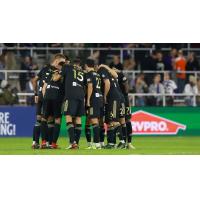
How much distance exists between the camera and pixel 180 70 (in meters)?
37.2

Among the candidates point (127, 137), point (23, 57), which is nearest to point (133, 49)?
point (23, 57)

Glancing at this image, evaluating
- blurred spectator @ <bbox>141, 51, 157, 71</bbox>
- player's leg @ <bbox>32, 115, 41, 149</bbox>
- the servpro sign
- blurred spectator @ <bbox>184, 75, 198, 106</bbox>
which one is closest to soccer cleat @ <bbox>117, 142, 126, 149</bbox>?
player's leg @ <bbox>32, 115, 41, 149</bbox>

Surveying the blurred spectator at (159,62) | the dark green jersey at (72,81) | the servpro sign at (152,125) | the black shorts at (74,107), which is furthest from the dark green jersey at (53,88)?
the blurred spectator at (159,62)

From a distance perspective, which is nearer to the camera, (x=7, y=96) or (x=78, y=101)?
(x=78, y=101)

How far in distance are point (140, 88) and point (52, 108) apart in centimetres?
1214

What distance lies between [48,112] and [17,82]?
12189 millimetres

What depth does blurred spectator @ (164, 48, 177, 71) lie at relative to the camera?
123 feet

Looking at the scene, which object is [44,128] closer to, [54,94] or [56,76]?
[54,94]

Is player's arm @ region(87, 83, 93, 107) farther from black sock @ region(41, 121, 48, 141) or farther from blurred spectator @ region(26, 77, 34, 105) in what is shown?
blurred spectator @ region(26, 77, 34, 105)

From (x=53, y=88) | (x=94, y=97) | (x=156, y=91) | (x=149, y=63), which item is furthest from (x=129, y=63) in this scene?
Result: (x=53, y=88)

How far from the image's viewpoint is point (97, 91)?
2397 centimetres

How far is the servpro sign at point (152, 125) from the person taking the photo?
35.2 m

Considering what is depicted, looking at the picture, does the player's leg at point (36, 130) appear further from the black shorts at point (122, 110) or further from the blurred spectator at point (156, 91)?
the blurred spectator at point (156, 91)

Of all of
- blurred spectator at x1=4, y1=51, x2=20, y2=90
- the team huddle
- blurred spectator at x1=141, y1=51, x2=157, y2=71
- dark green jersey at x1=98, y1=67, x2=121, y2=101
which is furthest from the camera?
blurred spectator at x1=141, y1=51, x2=157, y2=71
